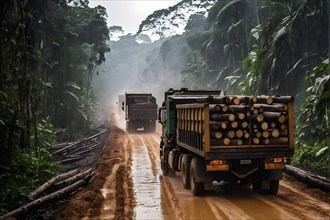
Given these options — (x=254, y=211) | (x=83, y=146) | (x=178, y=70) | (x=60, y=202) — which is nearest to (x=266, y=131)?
(x=254, y=211)

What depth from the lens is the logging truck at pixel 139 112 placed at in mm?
33219

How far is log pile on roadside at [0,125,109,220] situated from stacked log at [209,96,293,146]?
431 centimetres

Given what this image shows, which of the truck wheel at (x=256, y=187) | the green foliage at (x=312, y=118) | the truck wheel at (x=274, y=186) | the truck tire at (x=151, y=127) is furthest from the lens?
the truck tire at (x=151, y=127)

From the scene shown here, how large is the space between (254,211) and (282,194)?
2127mm

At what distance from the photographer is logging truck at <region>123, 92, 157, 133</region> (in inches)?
1308

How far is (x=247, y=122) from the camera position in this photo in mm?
9828

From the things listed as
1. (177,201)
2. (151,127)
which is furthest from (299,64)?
(151,127)

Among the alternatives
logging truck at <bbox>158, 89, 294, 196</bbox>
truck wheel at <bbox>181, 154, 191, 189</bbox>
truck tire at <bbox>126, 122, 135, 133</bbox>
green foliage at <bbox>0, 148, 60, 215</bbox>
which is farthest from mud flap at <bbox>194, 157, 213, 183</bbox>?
truck tire at <bbox>126, 122, 135, 133</bbox>

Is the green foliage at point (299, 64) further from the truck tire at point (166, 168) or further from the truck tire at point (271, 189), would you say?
the truck tire at point (166, 168)

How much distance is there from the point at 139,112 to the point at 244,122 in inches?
938

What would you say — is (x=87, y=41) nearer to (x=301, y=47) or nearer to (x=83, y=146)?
(x=83, y=146)

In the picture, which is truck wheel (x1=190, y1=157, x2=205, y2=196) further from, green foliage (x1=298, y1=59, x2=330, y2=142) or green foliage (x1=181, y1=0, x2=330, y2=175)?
green foliage (x1=298, y1=59, x2=330, y2=142)

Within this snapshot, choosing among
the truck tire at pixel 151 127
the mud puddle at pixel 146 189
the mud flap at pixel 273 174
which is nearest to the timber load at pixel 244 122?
the mud flap at pixel 273 174

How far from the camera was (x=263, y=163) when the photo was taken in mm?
10102
